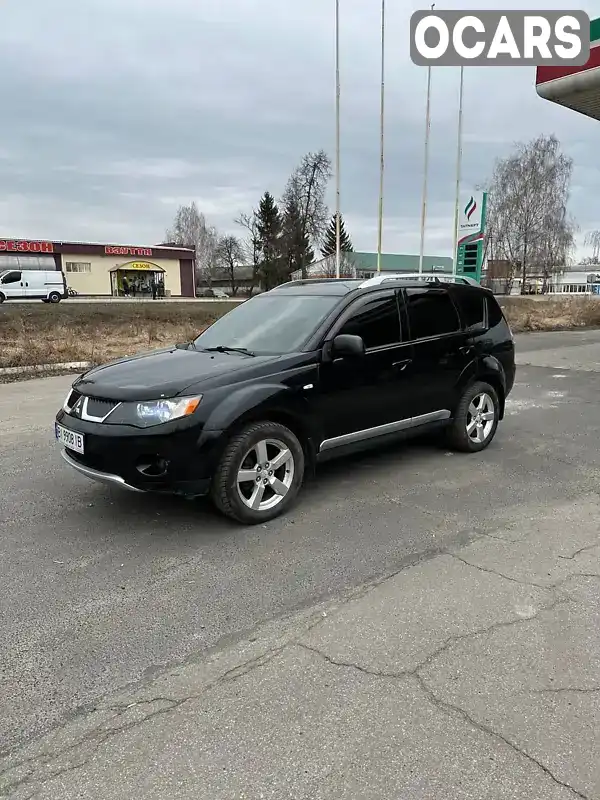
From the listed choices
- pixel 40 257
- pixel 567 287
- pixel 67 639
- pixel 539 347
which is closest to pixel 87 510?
pixel 67 639

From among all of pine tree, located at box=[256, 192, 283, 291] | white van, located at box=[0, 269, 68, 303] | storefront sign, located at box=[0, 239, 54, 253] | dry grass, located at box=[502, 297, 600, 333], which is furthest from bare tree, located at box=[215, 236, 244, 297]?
dry grass, located at box=[502, 297, 600, 333]

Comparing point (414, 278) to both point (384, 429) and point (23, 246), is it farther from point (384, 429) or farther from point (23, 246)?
point (23, 246)

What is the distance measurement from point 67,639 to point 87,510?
1.76 metres

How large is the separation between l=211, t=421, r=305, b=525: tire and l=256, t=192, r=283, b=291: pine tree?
5714 centimetres

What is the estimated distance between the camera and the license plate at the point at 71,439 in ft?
13.6

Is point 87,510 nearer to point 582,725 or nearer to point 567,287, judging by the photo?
point 582,725

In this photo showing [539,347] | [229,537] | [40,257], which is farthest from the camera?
[40,257]

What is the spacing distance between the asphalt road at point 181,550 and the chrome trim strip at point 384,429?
1.47ft

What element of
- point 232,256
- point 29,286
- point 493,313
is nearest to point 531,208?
point 232,256

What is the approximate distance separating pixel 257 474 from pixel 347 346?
4.08 ft

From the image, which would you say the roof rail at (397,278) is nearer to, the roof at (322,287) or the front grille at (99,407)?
the roof at (322,287)

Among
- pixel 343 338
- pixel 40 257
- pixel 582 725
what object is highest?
pixel 40 257

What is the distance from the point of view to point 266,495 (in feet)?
14.6

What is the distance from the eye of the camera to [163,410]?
396 centimetres
